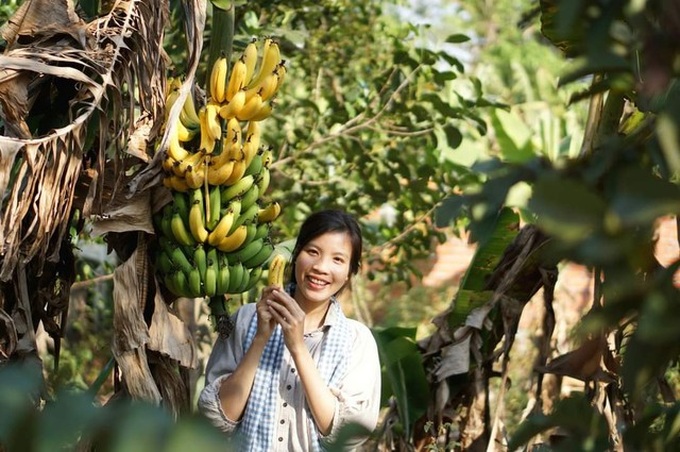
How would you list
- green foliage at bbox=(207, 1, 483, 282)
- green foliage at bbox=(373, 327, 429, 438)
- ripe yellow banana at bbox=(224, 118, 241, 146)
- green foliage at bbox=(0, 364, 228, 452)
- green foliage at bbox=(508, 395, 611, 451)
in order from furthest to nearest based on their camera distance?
1. green foliage at bbox=(207, 1, 483, 282)
2. green foliage at bbox=(373, 327, 429, 438)
3. ripe yellow banana at bbox=(224, 118, 241, 146)
4. green foliage at bbox=(508, 395, 611, 451)
5. green foliage at bbox=(0, 364, 228, 452)

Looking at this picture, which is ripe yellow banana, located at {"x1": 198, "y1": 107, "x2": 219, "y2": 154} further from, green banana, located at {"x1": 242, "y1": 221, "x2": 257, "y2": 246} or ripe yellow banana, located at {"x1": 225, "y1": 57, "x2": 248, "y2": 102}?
green banana, located at {"x1": 242, "y1": 221, "x2": 257, "y2": 246}

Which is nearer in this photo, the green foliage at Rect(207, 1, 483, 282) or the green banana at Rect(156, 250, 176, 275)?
the green banana at Rect(156, 250, 176, 275)

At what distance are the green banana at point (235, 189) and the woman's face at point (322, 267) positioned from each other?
8.6 inches

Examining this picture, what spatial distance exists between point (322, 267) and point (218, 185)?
0.34m

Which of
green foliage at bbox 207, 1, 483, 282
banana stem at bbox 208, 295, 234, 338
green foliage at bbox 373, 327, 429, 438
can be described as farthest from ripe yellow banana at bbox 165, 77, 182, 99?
green foliage at bbox 207, 1, 483, 282

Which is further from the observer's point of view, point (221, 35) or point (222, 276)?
point (221, 35)

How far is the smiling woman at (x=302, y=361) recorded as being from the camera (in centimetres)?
253

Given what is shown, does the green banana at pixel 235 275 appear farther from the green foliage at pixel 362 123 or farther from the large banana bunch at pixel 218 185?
the green foliage at pixel 362 123

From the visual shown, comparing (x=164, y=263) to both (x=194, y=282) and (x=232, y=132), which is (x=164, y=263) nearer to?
(x=194, y=282)

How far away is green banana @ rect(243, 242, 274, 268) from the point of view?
2881 millimetres

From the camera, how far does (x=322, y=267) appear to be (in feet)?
8.69

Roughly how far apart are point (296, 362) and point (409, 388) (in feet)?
4.72

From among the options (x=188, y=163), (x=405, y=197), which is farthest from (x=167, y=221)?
(x=405, y=197)

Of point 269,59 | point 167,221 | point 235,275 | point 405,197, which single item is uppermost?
point 269,59
